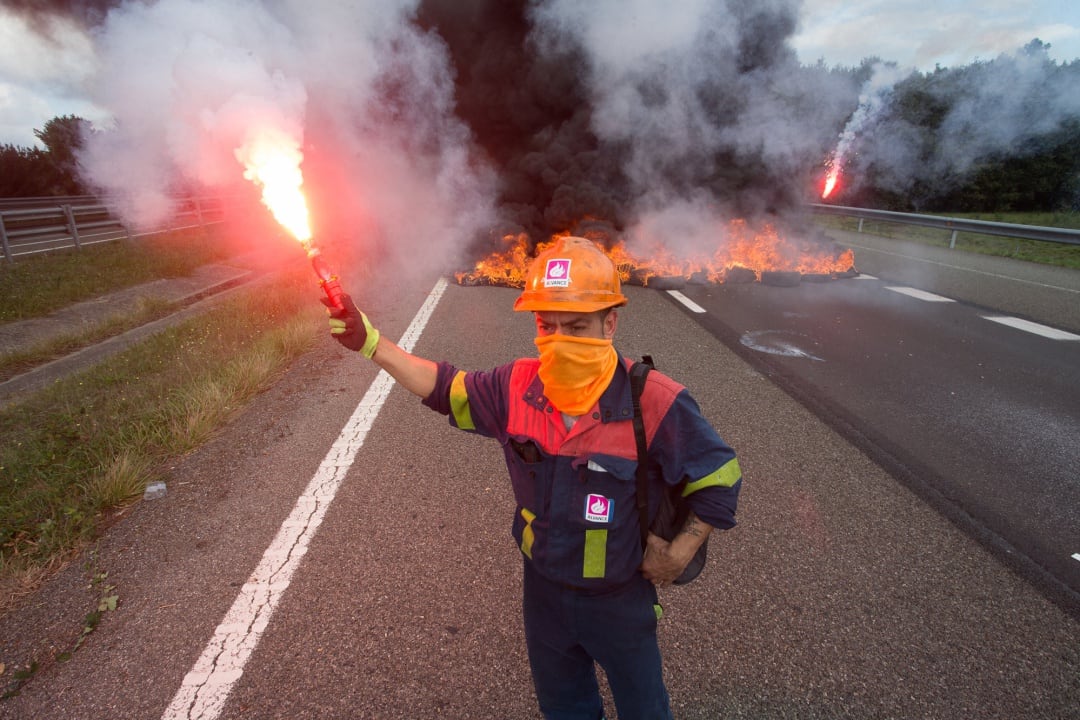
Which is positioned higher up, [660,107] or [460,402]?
[660,107]

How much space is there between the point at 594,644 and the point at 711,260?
397 inches

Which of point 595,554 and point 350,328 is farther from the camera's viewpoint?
point 350,328

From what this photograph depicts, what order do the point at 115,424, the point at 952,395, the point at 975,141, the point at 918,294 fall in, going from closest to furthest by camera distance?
1. the point at 115,424
2. the point at 952,395
3. the point at 918,294
4. the point at 975,141

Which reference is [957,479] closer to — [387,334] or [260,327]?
[387,334]

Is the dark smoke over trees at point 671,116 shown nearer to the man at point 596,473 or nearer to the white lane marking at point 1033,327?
the white lane marking at point 1033,327

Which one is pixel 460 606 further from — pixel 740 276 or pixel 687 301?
pixel 740 276

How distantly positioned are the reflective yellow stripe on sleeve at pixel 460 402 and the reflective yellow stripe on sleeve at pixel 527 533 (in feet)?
1.10

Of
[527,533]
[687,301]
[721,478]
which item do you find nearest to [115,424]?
[527,533]

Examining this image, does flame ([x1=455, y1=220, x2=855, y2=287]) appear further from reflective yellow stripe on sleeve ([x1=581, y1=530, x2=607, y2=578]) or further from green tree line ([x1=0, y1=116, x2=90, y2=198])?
green tree line ([x1=0, y1=116, x2=90, y2=198])

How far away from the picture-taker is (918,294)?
9.43 meters

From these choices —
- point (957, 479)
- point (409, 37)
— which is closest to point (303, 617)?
point (957, 479)

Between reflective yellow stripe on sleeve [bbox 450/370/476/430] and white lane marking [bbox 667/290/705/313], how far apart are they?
6839 mm

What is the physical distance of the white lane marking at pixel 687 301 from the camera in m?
8.30

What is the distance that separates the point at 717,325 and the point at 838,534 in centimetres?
459
